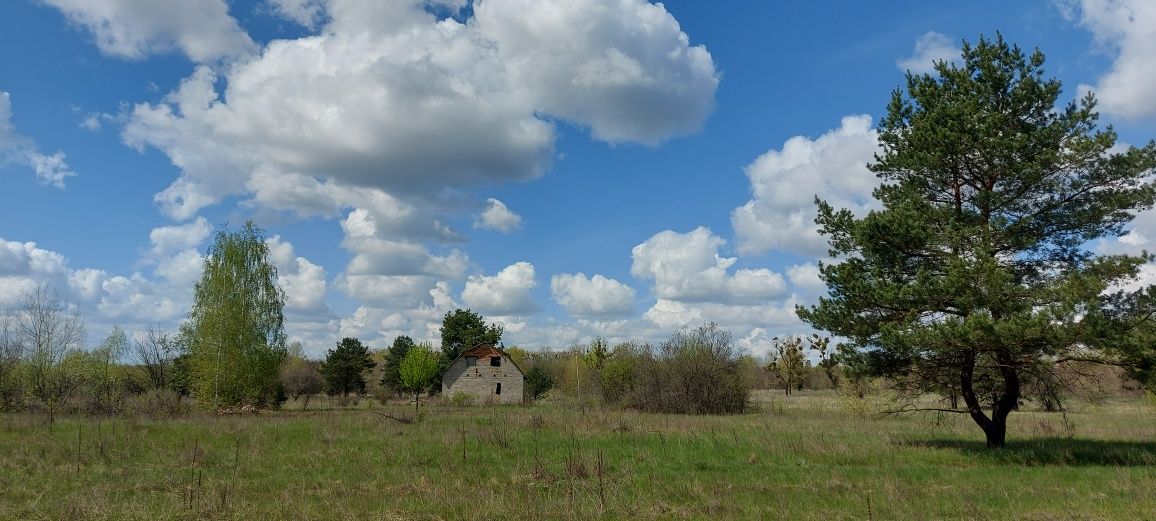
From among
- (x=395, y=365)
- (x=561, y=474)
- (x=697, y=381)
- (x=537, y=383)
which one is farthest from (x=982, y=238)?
(x=395, y=365)

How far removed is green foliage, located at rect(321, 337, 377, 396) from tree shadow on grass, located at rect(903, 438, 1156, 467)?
2474 inches

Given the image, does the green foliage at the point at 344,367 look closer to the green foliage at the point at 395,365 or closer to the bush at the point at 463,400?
the green foliage at the point at 395,365

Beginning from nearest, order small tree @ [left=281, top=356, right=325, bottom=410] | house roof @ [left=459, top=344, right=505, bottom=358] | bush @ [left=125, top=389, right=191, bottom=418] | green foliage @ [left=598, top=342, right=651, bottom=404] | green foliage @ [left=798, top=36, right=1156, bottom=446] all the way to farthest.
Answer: green foliage @ [left=798, top=36, right=1156, bottom=446], bush @ [left=125, top=389, right=191, bottom=418], green foliage @ [left=598, top=342, right=651, bottom=404], house roof @ [left=459, top=344, right=505, bottom=358], small tree @ [left=281, top=356, right=325, bottom=410]

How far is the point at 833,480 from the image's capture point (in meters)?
13.2

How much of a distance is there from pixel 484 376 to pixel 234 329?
30.8 meters

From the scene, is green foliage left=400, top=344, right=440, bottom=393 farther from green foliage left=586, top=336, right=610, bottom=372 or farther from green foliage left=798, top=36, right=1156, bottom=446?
green foliage left=798, top=36, right=1156, bottom=446

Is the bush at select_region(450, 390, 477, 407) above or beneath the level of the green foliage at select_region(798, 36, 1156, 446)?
beneath

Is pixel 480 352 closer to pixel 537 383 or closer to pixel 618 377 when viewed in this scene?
pixel 537 383

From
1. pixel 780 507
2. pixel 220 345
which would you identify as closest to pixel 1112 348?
pixel 780 507

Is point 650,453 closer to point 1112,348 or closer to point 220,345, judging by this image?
Result: point 1112,348

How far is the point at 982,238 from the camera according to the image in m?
15.9

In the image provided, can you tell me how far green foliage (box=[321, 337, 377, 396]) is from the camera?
233ft

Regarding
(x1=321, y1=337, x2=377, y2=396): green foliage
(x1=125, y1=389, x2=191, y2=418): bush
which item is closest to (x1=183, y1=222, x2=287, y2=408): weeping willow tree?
(x1=125, y1=389, x2=191, y2=418): bush

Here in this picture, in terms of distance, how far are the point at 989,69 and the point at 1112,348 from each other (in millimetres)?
7266
